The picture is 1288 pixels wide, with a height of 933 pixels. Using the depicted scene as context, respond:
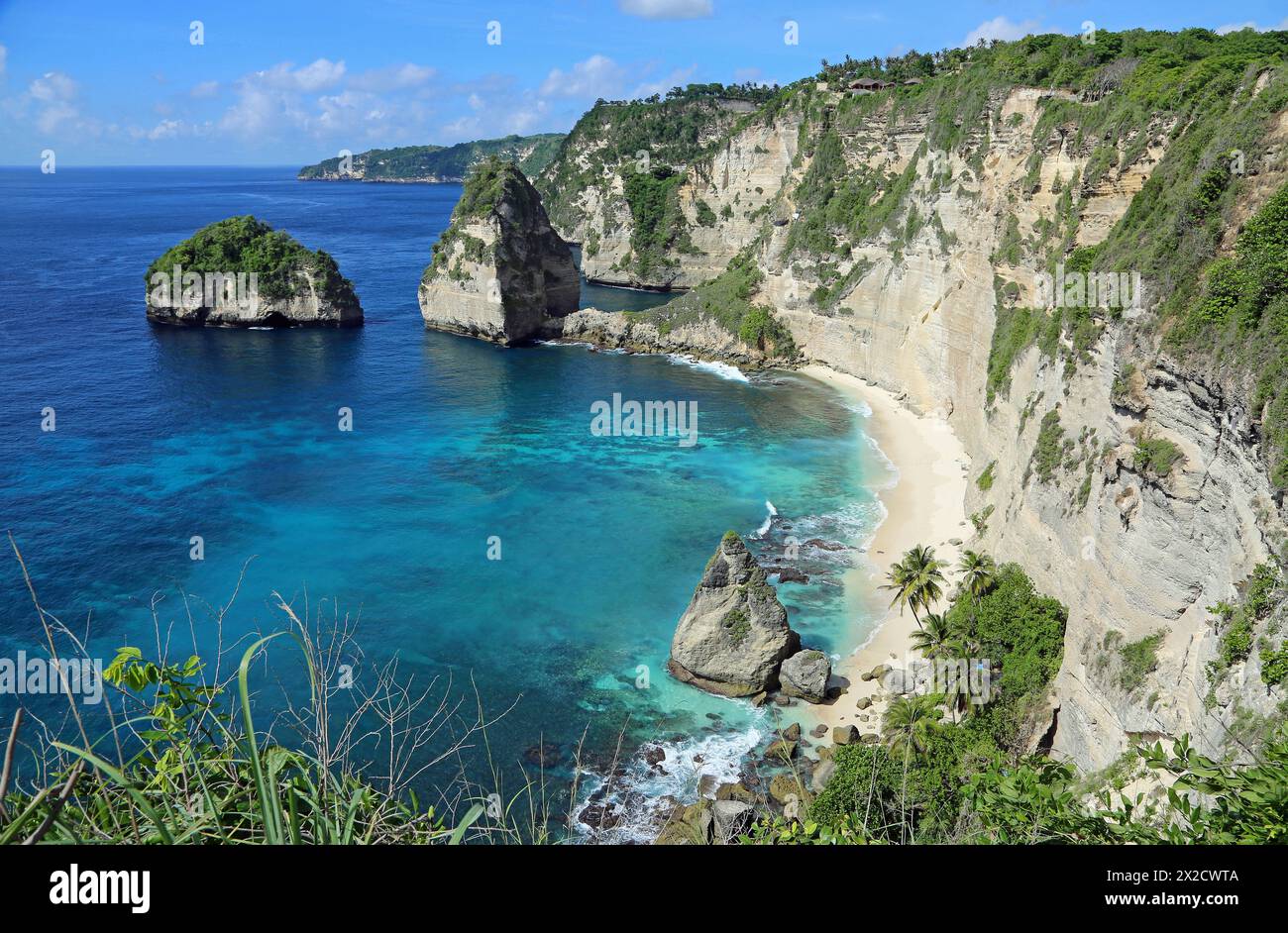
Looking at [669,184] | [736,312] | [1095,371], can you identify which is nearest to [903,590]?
[1095,371]

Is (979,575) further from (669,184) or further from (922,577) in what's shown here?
(669,184)

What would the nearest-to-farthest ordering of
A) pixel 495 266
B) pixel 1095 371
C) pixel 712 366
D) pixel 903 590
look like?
pixel 1095 371 → pixel 903 590 → pixel 712 366 → pixel 495 266

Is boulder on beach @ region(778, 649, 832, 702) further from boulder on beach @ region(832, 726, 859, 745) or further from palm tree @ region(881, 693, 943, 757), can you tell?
palm tree @ region(881, 693, 943, 757)

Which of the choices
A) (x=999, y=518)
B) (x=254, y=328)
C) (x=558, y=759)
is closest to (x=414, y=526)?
(x=558, y=759)

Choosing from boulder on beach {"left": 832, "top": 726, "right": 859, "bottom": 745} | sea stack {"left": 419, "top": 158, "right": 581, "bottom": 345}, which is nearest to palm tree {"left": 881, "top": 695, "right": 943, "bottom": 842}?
boulder on beach {"left": 832, "top": 726, "right": 859, "bottom": 745}

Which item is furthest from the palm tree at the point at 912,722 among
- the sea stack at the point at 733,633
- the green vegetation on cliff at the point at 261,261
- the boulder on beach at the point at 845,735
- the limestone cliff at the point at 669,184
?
the limestone cliff at the point at 669,184
